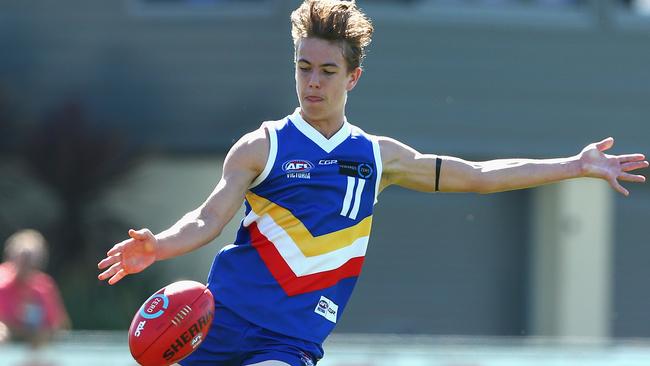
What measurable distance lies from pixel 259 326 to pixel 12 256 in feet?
21.8

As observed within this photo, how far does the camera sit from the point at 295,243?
5.21m

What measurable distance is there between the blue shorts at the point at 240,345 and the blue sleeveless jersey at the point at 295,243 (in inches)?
1.3

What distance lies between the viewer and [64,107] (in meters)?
15.7

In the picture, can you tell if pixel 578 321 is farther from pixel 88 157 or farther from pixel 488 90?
pixel 88 157

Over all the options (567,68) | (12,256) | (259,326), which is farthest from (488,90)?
(259,326)

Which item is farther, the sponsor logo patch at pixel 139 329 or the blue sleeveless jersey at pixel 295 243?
the blue sleeveless jersey at pixel 295 243

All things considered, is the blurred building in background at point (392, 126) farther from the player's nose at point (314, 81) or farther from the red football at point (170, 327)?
the red football at point (170, 327)

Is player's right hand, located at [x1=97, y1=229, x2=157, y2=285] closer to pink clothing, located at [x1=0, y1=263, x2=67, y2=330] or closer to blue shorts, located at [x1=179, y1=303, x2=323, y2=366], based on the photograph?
blue shorts, located at [x1=179, y1=303, x2=323, y2=366]

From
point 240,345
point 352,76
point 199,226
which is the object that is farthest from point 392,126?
point 199,226

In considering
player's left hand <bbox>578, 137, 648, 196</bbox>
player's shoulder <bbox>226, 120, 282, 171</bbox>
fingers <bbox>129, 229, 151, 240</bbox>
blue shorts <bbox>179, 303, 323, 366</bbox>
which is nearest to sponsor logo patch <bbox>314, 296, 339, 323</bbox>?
blue shorts <bbox>179, 303, 323, 366</bbox>

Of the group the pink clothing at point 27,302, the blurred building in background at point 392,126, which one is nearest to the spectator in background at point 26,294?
the pink clothing at point 27,302

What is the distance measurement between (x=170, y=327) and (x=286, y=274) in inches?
21.0

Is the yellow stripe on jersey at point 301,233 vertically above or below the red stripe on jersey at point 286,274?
above

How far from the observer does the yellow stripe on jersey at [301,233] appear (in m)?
5.21
